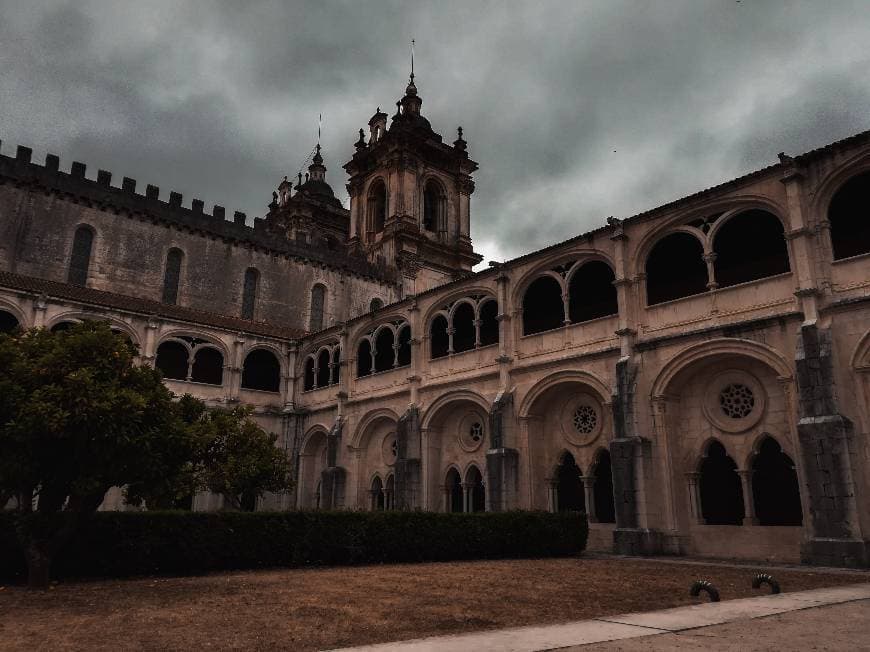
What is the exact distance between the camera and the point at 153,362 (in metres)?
30.6

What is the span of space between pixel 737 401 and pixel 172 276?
28.9m

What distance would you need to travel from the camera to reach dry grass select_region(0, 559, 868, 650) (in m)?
7.56

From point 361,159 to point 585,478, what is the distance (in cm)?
3138

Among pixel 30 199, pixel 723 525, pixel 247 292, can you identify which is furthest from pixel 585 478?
pixel 30 199

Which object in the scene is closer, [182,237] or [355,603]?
[355,603]

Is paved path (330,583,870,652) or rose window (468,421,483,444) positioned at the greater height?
rose window (468,421,483,444)

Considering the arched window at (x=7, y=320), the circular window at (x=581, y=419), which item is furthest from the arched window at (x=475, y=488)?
the arched window at (x=7, y=320)

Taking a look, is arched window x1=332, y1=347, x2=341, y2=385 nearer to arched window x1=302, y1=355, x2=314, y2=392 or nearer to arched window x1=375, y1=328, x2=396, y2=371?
arched window x1=302, y1=355, x2=314, y2=392

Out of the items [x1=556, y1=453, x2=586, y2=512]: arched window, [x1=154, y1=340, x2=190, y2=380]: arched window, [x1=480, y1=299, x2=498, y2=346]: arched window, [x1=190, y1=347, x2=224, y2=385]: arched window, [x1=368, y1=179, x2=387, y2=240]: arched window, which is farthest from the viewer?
[x1=368, y1=179, x2=387, y2=240]: arched window

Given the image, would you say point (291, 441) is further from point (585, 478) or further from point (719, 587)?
point (719, 587)

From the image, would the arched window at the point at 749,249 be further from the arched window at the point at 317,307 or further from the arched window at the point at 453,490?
the arched window at the point at 317,307

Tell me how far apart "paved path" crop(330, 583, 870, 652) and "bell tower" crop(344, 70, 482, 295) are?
34579mm

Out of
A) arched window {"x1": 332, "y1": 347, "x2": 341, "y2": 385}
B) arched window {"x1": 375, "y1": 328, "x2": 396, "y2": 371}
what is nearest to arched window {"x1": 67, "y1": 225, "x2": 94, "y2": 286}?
arched window {"x1": 332, "y1": 347, "x2": 341, "y2": 385}

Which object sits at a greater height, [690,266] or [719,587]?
[690,266]
